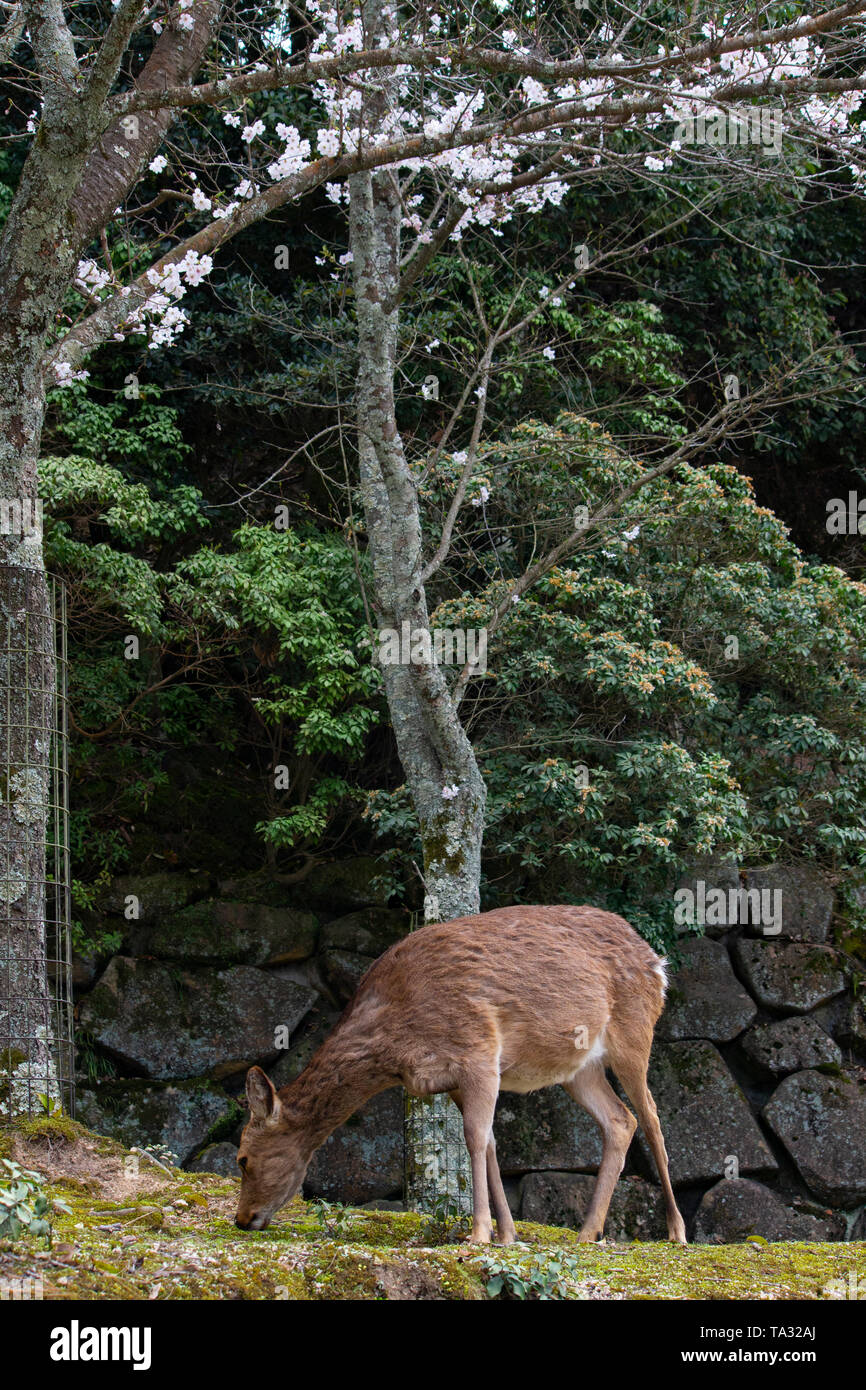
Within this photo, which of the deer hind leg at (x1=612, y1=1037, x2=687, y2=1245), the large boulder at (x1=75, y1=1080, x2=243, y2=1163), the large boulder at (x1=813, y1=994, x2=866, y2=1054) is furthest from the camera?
the large boulder at (x1=813, y1=994, x2=866, y2=1054)

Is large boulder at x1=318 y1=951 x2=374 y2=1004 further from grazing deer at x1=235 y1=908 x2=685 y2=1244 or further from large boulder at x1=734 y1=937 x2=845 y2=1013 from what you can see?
grazing deer at x1=235 y1=908 x2=685 y2=1244

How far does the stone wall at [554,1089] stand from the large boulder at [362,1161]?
0.02m

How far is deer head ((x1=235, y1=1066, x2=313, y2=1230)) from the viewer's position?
539 centimetres

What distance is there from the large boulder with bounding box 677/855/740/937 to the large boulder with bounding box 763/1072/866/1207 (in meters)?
1.41

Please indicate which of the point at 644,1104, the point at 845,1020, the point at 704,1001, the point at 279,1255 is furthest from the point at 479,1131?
the point at 845,1020

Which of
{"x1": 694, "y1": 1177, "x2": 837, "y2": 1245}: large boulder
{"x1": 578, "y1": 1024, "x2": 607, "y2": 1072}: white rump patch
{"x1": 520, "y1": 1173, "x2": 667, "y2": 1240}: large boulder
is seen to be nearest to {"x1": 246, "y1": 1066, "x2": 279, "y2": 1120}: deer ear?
{"x1": 578, "y1": 1024, "x2": 607, "y2": 1072}: white rump patch

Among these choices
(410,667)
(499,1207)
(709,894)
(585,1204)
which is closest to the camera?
(499,1207)

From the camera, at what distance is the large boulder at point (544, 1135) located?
33.8 feet

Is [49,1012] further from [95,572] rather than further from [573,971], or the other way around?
[95,572]

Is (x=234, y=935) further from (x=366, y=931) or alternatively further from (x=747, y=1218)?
(x=747, y=1218)

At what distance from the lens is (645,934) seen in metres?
10.6

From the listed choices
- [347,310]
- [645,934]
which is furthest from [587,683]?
[347,310]

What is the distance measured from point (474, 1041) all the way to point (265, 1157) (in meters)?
0.98

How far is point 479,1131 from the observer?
5332 mm
